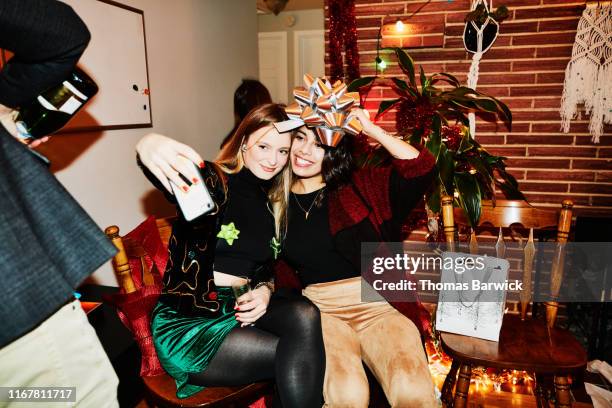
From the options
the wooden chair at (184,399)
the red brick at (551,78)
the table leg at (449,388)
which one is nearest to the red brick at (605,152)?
the red brick at (551,78)

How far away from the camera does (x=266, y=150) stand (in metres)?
1.50

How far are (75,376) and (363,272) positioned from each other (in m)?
1.16

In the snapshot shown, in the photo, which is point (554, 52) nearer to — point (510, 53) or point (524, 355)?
point (510, 53)

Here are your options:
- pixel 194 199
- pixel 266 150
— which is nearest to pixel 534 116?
pixel 266 150

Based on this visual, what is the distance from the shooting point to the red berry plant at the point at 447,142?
1929 millimetres

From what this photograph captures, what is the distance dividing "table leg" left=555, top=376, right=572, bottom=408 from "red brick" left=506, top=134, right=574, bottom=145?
Answer: 1.39 meters

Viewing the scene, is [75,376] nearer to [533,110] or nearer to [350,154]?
[350,154]

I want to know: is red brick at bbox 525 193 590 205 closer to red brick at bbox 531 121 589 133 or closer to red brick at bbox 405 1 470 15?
red brick at bbox 531 121 589 133

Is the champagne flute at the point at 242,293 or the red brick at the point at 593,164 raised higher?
the red brick at the point at 593,164

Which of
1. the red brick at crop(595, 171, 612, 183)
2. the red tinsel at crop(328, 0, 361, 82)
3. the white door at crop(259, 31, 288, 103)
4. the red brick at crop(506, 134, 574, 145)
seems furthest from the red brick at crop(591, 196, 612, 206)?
the white door at crop(259, 31, 288, 103)

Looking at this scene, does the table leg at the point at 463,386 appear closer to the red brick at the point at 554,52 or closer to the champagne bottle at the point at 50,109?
the champagne bottle at the point at 50,109

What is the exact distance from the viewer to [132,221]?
226 cm

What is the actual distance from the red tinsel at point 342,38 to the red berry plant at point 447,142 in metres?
0.32

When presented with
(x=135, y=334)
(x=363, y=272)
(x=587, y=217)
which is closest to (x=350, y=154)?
(x=363, y=272)
